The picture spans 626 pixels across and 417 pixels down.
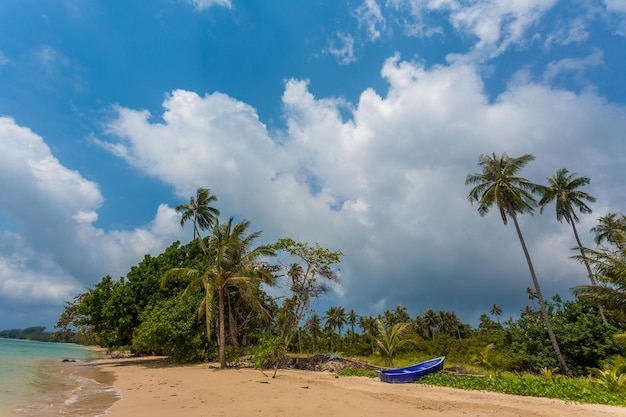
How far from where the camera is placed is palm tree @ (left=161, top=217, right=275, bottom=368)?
18.0 meters

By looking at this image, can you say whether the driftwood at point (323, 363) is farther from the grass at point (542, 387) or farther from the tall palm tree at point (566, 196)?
the tall palm tree at point (566, 196)

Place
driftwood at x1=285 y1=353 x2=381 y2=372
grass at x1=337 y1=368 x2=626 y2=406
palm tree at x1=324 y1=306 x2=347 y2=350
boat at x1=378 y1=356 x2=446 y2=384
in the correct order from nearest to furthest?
grass at x1=337 y1=368 x2=626 y2=406 < boat at x1=378 y1=356 x2=446 y2=384 < driftwood at x1=285 y1=353 x2=381 y2=372 < palm tree at x1=324 y1=306 x2=347 y2=350

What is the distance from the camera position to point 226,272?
18.6m

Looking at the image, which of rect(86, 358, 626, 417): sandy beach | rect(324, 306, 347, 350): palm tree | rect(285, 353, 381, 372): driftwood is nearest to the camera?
rect(86, 358, 626, 417): sandy beach

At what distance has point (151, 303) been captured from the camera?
72.2ft

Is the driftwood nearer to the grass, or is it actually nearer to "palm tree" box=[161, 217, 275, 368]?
"palm tree" box=[161, 217, 275, 368]

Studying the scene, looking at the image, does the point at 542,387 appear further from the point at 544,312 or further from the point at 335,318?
the point at 335,318

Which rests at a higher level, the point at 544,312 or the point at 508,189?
the point at 508,189

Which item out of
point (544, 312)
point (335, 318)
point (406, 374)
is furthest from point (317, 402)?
point (335, 318)

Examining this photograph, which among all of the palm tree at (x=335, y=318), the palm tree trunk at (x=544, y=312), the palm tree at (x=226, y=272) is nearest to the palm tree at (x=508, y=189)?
the palm tree trunk at (x=544, y=312)

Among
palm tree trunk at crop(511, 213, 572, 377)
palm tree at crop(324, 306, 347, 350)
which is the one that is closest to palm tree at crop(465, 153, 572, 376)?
palm tree trunk at crop(511, 213, 572, 377)

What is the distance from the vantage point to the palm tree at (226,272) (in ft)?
59.0

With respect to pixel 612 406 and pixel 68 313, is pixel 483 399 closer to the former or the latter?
pixel 612 406

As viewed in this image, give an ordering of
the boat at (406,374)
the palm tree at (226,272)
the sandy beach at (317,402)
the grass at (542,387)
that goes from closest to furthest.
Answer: the sandy beach at (317,402) < the grass at (542,387) < the boat at (406,374) < the palm tree at (226,272)
